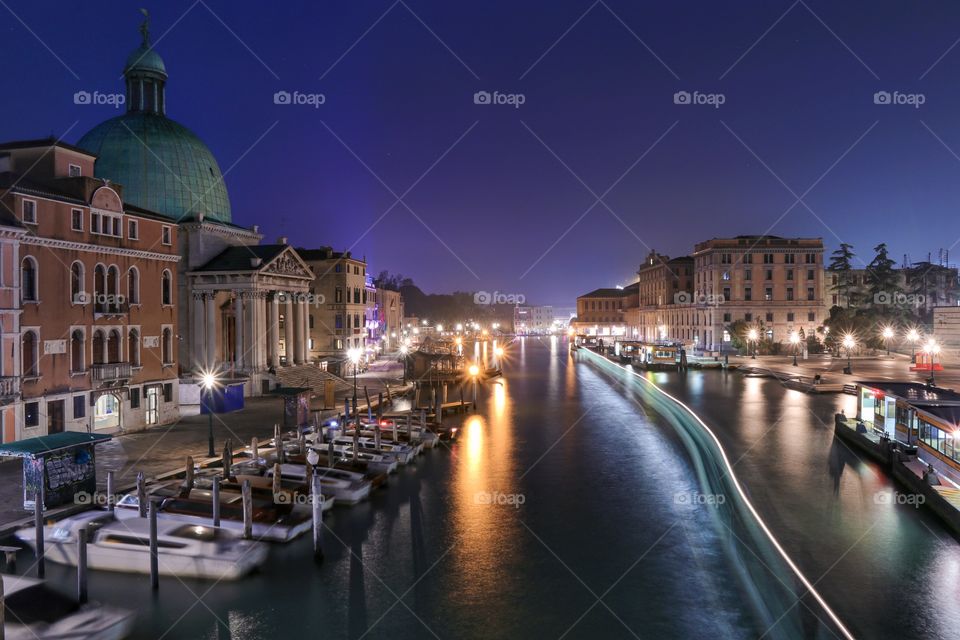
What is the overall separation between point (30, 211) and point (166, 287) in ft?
34.3

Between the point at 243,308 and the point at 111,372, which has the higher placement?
Answer: the point at 243,308

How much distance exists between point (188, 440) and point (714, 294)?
89.5 metres

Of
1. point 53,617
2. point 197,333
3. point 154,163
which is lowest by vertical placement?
point 53,617

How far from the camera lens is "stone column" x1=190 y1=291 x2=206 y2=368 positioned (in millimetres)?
52562

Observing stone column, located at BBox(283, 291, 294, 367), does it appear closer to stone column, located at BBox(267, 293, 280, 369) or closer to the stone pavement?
stone column, located at BBox(267, 293, 280, 369)

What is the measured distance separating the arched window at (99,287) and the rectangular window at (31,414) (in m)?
5.78

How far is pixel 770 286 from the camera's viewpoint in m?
102

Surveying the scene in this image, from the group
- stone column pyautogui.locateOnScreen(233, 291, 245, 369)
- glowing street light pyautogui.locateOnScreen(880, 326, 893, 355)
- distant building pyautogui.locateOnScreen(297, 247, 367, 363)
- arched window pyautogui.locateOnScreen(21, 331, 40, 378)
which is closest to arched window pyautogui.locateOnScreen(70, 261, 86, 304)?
arched window pyautogui.locateOnScreen(21, 331, 40, 378)

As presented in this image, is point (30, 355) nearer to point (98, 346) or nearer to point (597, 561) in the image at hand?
point (98, 346)

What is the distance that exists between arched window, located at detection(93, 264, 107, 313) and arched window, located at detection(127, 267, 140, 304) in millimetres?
1862

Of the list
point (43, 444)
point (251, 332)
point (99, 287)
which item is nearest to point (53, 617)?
point (43, 444)

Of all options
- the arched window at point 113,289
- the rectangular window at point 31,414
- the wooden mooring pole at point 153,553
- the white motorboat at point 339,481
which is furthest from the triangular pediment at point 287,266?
the wooden mooring pole at point 153,553

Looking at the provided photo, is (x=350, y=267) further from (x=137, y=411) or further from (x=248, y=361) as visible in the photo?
(x=137, y=411)

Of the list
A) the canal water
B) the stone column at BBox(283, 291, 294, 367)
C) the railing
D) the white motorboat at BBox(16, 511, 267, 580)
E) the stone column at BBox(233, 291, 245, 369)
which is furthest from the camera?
the stone column at BBox(283, 291, 294, 367)
